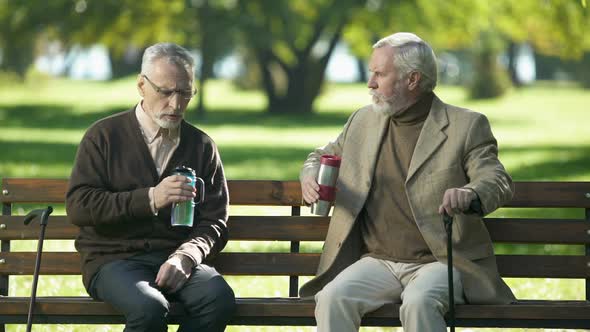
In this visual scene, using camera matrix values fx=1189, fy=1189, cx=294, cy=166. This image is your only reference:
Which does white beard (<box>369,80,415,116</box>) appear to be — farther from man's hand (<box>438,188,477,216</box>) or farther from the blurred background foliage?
the blurred background foliage

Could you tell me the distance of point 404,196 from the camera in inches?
225

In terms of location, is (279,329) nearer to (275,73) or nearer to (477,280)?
(477,280)

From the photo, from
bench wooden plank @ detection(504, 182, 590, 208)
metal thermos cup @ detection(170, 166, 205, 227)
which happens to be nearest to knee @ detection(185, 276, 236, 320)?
metal thermos cup @ detection(170, 166, 205, 227)

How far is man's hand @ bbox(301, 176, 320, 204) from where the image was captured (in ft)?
18.4

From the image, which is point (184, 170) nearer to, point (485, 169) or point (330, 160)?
point (330, 160)

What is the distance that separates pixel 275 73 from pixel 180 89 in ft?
125

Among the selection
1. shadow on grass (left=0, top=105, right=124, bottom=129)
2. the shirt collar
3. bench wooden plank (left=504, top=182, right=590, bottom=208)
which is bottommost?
shadow on grass (left=0, top=105, right=124, bottom=129)

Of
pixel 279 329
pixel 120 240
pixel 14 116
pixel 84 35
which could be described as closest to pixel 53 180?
pixel 120 240

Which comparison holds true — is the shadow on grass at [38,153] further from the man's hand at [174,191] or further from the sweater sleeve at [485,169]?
the sweater sleeve at [485,169]

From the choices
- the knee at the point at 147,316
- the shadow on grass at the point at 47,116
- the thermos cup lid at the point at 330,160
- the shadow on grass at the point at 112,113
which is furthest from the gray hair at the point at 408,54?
the shadow on grass at the point at 112,113

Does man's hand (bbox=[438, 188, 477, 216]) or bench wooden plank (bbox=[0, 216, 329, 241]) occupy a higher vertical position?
man's hand (bbox=[438, 188, 477, 216])

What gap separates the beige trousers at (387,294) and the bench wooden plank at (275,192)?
70 centimetres

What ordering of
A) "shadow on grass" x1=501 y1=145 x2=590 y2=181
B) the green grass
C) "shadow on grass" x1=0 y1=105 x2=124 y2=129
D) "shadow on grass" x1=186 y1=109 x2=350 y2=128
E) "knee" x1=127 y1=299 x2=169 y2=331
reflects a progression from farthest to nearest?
1. "shadow on grass" x1=186 y1=109 x2=350 y2=128
2. "shadow on grass" x1=0 y1=105 x2=124 y2=129
3. "shadow on grass" x1=501 y1=145 x2=590 y2=181
4. the green grass
5. "knee" x1=127 y1=299 x2=169 y2=331

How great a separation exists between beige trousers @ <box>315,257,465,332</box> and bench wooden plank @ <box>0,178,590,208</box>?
27.7 inches
